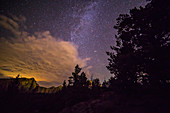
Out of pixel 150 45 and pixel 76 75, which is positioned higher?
pixel 76 75

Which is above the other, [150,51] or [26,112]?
[150,51]

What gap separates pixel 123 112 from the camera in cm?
324

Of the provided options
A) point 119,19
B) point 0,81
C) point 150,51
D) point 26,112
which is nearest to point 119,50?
point 119,19

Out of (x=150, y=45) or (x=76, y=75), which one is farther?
(x=76, y=75)

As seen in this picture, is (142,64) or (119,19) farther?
(119,19)

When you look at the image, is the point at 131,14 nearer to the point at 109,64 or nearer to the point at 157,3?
the point at 157,3

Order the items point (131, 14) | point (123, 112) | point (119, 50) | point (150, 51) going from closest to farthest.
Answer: point (123, 112)
point (150, 51)
point (131, 14)
point (119, 50)

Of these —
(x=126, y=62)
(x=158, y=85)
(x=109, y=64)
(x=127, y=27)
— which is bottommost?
(x=158, y=85)

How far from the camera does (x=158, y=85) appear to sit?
206 inches

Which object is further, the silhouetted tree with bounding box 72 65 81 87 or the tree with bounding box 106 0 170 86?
the silhouetted tree with bounding box 72 65 81 87

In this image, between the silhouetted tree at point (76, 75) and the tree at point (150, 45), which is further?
the silhouetted tree at point (76, 75)

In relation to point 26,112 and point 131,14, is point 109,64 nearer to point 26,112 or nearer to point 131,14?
point 131,14

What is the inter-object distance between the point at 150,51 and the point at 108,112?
4.78 m

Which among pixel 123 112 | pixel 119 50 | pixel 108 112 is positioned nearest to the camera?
pixel 123 112
